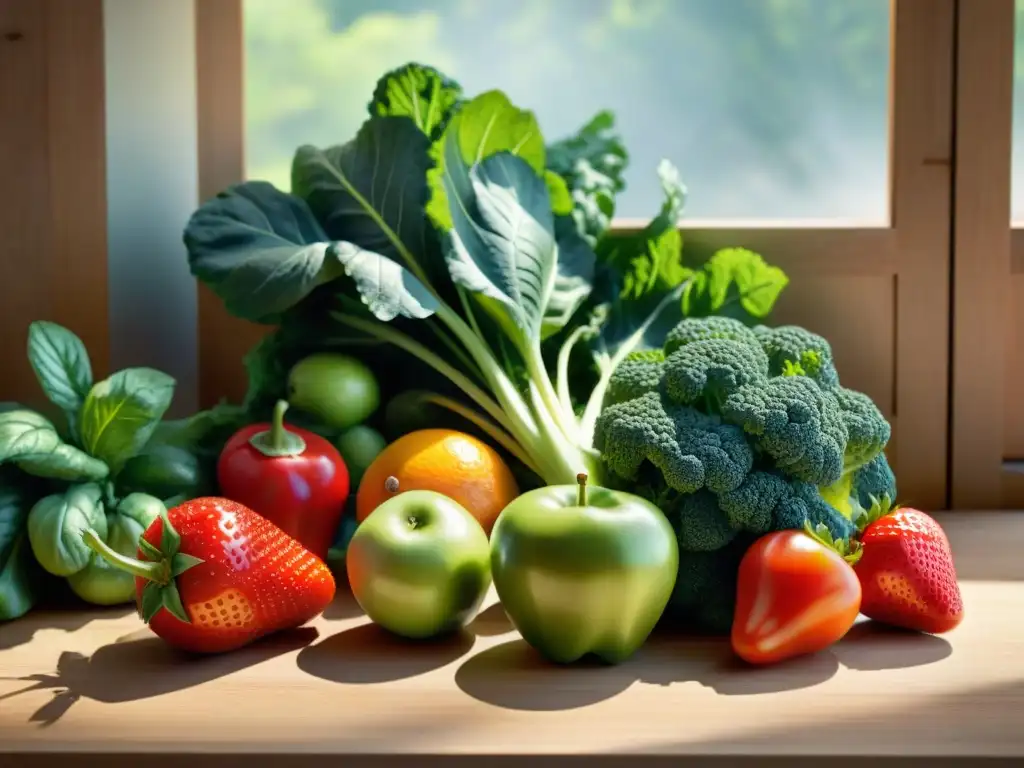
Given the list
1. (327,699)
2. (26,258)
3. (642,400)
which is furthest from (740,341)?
(26,258)

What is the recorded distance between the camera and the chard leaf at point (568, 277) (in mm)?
1295

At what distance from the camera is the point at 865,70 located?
4.78 ft

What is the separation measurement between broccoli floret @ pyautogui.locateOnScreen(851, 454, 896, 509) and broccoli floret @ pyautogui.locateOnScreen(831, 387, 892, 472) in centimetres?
5

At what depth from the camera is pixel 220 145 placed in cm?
143

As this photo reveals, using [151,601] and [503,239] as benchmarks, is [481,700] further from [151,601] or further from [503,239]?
[503,239]

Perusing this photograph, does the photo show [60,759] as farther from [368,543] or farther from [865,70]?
[865,70]

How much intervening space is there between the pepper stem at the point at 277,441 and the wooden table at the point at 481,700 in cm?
21

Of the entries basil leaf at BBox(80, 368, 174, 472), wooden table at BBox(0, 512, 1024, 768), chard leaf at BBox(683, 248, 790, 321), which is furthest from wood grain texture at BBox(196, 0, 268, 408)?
chard leaf at BBox(683, 248, 790, 321)

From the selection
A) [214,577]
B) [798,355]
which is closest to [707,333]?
[798,355]

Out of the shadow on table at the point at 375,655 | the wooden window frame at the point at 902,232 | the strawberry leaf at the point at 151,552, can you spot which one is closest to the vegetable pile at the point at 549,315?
the wooden window frame at the point at 902,232

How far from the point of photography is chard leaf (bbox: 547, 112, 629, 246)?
1.37m

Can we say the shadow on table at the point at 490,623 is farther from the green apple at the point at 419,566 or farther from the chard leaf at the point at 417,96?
the chard leaf at the point at 417,96

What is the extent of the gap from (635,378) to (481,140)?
410 mm

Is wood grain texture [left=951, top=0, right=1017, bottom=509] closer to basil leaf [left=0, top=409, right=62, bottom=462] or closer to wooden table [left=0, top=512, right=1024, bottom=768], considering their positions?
wooden table [left=0, top=512, right=1024, bottom=768]
